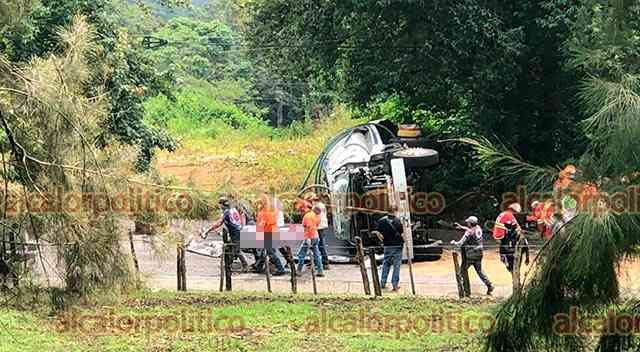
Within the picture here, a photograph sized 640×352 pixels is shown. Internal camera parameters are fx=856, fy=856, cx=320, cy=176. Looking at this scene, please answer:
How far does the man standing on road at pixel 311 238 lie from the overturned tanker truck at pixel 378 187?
130 cm

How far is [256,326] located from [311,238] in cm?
356

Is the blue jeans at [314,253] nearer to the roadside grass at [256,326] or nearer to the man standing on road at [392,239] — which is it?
the man standing on road at [392,239]

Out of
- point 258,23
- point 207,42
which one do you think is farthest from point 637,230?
point 207,42

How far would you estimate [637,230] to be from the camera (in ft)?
11.7

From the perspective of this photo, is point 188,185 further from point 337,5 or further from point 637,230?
point 337,5

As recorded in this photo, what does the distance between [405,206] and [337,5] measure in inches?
220

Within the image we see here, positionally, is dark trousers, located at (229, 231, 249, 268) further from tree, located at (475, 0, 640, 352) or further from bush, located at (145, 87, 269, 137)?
bush, located at (145, 87, 269, 137)

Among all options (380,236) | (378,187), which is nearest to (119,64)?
(378,187)

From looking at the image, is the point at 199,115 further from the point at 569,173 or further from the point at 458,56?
the point at 569,173

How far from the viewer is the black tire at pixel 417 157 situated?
1669cm

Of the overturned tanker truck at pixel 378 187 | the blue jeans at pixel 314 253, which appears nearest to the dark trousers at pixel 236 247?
the blue jeans at pixel 314 253

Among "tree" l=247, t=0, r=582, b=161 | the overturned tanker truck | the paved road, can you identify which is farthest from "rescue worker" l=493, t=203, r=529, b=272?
"tree" l=247, t=0, r=582, b=161

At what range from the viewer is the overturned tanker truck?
16.0m

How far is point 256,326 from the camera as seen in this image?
1070cm
